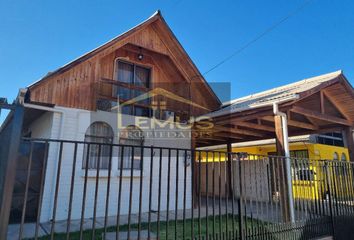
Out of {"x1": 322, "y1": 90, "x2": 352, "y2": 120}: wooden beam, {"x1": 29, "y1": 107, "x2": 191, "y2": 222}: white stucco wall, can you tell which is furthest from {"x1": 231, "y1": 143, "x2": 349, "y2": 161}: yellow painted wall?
{"x1": 29, "y1": 107, "x2": 191, "y2": 222}: white stucco wall

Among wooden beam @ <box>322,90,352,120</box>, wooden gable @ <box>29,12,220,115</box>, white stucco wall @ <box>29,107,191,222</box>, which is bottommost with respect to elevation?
white stucco wall @ <box>29,107,191,222</box>

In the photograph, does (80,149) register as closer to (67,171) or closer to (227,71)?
(67,171)

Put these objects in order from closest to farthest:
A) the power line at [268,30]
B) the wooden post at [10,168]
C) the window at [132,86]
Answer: the wooden post at [10,168] < the power line at [268,30] < the window at [132,86]

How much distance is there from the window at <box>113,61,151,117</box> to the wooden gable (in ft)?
0.81

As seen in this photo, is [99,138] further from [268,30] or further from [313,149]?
[313,149]

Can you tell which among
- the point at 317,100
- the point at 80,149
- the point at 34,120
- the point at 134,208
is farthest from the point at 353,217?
the point at 34,120

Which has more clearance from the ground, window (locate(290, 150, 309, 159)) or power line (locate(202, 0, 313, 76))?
power line (locate(202, 0, 313, 76))

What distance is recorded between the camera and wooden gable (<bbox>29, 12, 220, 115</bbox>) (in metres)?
7.07

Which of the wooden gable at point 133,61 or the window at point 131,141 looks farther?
the window at point 131,141

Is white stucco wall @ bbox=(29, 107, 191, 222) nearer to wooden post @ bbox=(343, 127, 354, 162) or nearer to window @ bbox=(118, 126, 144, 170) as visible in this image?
window @ bbox=(118, 126, 144, 170)

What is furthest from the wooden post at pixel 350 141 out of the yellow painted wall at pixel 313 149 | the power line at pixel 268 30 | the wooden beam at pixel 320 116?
the power line at pixel 268 30

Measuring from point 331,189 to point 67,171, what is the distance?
6.69m

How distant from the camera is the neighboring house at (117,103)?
22.7 feet

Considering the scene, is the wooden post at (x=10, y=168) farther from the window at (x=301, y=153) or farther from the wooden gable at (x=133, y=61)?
the window at (x=301, y=153)
